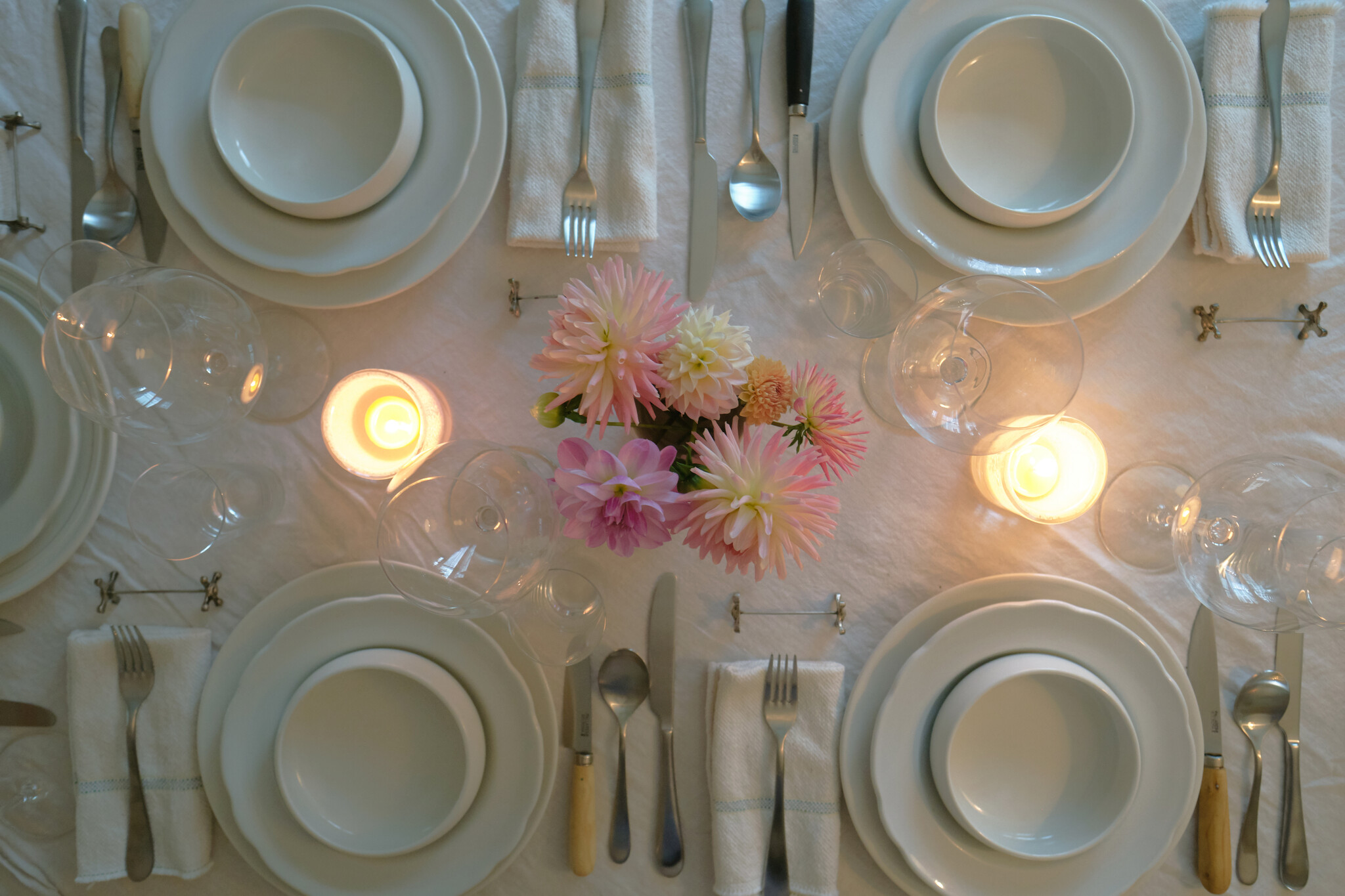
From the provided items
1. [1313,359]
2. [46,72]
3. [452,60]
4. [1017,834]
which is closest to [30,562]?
[46,72]

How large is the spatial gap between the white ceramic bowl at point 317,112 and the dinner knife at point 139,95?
4.9 inches

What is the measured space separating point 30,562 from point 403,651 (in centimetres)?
41

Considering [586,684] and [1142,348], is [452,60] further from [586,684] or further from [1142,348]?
[1142,348]

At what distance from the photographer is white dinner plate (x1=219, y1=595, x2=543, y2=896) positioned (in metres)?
0.76

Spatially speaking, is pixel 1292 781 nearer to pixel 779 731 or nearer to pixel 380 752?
pixel 779 731

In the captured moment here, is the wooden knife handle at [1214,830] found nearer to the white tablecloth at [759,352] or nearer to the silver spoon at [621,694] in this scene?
the white tablecloth at [759,352]

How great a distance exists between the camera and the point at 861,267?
81cm

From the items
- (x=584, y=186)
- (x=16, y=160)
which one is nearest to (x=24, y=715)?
(x=16, y=160)

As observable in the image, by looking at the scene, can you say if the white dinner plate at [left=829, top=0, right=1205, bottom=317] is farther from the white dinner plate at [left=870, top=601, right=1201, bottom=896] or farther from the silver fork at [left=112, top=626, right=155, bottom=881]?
the silver fork at [left=112, top=626, right=155, bottom=881]

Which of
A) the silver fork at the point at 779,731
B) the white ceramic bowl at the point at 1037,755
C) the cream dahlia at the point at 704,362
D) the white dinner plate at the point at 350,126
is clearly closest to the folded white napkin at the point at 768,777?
the silver fork at the point at 779,731

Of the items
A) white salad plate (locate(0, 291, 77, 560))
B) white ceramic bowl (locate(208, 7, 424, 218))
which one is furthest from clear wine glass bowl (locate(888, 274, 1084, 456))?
white salad plate (locate(0, 291, 77, 560))

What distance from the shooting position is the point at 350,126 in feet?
2.53

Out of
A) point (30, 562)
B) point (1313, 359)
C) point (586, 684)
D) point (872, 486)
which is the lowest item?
point (586, 684)

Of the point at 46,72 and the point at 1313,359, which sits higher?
the point at 46,72
